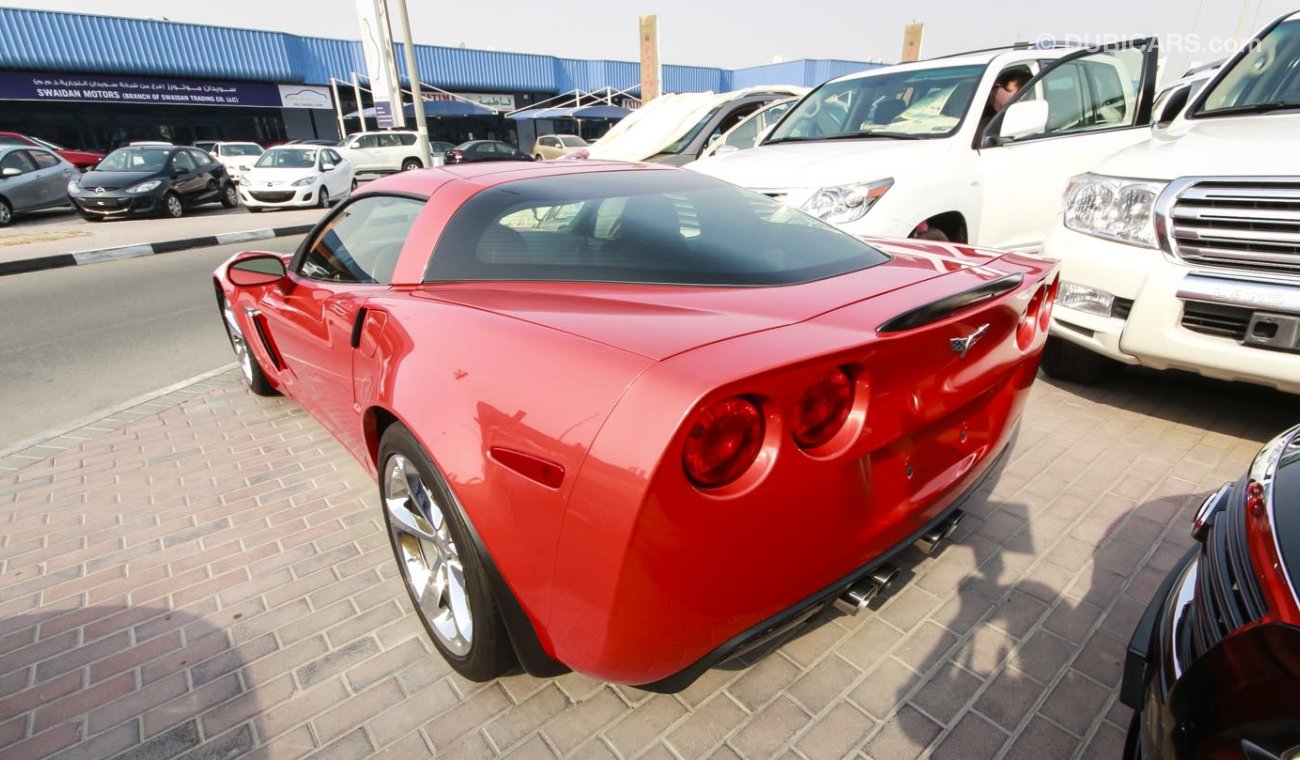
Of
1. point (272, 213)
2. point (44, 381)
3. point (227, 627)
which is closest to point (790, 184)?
point (227, 627)

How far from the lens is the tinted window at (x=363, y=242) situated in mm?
2463

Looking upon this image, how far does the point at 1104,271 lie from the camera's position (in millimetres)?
3156

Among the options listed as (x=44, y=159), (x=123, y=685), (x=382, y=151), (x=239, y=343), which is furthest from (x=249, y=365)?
(x=382, y=151)

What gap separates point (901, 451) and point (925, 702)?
2.36 feet

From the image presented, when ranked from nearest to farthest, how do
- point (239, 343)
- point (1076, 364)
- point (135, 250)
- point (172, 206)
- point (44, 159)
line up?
point (1076, 364)
point (239, 343)
point (135, 250)
point (172, 206)
point (44, 159)

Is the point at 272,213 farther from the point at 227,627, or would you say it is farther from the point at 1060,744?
the point at 1060,744

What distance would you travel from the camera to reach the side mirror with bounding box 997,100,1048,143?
14.8ft

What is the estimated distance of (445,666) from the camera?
2062mm

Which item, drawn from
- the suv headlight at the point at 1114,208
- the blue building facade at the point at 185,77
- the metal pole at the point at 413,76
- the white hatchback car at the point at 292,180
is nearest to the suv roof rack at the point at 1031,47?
the suv headlight at the point at 1114,208

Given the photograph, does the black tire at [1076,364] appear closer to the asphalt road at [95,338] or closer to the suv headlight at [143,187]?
the asphalt road at [95,338]

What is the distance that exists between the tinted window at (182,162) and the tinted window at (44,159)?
8.77 ft

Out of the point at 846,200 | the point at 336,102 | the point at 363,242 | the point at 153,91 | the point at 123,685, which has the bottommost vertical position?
the point at 123,685

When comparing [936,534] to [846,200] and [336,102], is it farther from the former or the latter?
[336,102]

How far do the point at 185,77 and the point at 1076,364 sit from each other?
34.9 meters
